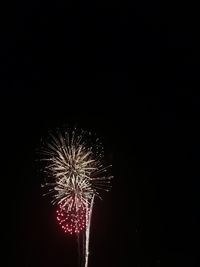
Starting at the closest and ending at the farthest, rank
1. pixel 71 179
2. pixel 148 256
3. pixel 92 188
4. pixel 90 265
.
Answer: pixel 71 179
pixel 92 188
pixel 148 256
pixel 90 265

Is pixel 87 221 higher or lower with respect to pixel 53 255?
lower

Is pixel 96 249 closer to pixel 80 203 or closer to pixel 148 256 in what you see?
pixel 148 256

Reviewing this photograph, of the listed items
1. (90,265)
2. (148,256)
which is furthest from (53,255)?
→ (148,256)

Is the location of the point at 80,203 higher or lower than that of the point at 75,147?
lower

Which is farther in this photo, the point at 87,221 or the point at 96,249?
the point at 96,249

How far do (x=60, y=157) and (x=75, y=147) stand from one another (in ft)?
1.32

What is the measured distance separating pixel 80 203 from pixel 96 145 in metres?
1.38

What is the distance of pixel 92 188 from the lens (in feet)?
39.6

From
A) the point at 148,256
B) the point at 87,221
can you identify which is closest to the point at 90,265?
the point at 148,256

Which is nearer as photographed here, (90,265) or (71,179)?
(71,179)

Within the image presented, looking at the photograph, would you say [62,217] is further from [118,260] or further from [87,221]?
[118,260]

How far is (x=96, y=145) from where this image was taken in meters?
11.8

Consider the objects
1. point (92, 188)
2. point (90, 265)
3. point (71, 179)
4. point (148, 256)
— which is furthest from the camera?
point (90, 265)

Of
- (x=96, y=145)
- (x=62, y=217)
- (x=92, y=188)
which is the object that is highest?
(x=96, y=145)
